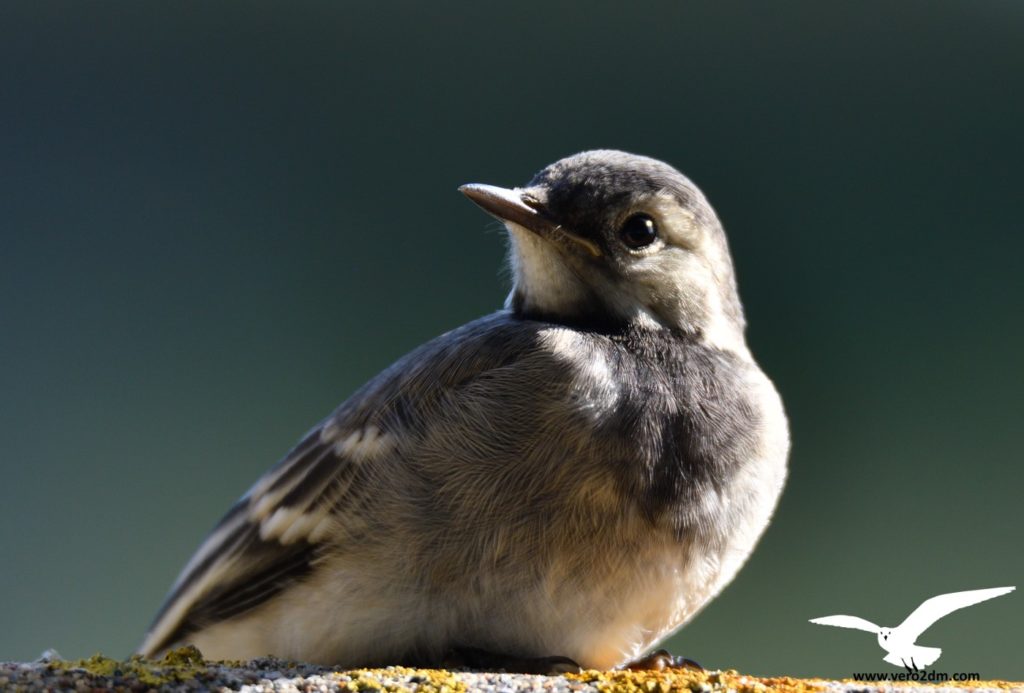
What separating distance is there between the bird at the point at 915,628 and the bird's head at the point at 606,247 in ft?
2.71

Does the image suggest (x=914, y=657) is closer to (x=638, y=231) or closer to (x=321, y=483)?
(x=638, y=231)

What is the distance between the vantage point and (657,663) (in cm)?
271

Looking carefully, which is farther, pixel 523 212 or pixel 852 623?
pixel 523 212

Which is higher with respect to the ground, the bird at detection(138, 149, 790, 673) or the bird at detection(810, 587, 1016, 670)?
the bird at detection(138, 149, 790, 673)

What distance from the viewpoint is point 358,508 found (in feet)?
8.59

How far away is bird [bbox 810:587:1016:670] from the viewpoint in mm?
2402

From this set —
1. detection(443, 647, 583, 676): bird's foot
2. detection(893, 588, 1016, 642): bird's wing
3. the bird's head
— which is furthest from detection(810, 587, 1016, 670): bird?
the bird's head

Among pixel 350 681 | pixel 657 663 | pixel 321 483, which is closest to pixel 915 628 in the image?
pixel 657 663

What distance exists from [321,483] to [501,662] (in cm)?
66

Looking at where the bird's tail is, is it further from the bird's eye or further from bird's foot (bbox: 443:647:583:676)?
the bird's eye

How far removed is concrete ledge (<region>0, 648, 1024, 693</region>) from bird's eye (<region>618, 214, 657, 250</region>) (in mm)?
1209

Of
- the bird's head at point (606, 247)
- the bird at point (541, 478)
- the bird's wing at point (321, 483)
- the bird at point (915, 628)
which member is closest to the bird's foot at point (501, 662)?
A: the bird at point (541, 478)

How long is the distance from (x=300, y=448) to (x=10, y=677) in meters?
1.24

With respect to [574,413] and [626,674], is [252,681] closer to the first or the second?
[626,674]
